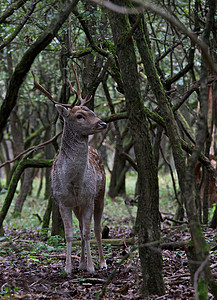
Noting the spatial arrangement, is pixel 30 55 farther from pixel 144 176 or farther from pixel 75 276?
pixel 75 276

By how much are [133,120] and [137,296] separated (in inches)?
77.8

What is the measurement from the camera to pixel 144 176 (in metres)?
4.36

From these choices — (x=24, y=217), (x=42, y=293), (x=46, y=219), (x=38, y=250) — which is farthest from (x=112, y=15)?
(x=24, y=217)

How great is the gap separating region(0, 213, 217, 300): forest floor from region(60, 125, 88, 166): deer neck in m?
1.52

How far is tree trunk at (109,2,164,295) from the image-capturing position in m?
4.29

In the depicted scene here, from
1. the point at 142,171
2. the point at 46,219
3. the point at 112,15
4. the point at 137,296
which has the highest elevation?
the point at 112,15

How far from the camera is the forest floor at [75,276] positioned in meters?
4.69

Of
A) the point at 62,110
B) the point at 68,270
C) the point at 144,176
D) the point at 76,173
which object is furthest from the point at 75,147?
the point at 144,176

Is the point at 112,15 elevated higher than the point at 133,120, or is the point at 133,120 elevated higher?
the point at 112,15

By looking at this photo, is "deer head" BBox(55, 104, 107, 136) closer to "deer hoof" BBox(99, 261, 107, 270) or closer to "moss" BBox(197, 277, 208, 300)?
"deer hoof" BBox(99, 261, 107, 270)

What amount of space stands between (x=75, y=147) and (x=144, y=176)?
2.19 metres

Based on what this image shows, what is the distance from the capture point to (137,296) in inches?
177

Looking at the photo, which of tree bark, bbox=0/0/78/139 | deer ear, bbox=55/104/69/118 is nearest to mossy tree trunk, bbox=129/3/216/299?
tree bark, bbox=0/0/78/139

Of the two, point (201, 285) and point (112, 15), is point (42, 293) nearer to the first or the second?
point (201, 285)
